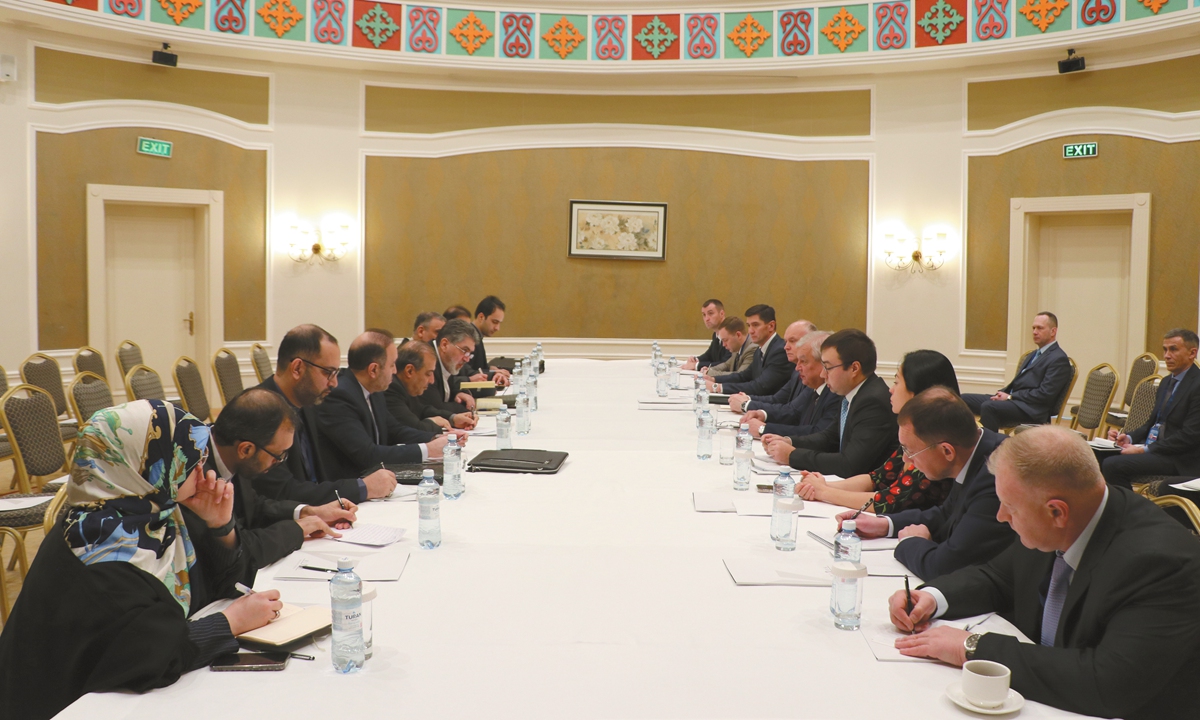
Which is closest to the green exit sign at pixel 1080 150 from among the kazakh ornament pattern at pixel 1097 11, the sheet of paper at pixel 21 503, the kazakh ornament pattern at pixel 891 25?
the kazakh ornament pattern at pixel 1097 11

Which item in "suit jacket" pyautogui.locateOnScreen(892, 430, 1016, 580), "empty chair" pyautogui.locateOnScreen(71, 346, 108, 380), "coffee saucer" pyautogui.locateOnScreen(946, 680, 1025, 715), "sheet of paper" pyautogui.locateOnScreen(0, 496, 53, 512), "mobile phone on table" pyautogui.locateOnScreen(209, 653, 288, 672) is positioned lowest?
"sheet of paper" pyautogui.locateOnScreen(0, 496, 53, 512)

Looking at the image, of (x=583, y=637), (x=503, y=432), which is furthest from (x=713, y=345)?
(x=583, y=637)

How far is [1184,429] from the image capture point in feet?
16.9

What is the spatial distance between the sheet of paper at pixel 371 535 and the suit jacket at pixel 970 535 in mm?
1481

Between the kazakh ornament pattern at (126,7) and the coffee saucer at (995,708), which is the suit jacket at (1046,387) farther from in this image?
the kazakh ornament pattern at (126,7)

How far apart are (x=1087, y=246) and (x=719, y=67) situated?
13.6 feet

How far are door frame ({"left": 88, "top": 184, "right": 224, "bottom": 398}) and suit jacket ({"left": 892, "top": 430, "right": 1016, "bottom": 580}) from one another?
8.03 meters

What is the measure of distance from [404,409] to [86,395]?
66.4 inches

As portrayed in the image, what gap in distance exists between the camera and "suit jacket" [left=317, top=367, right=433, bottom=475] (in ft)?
13.5

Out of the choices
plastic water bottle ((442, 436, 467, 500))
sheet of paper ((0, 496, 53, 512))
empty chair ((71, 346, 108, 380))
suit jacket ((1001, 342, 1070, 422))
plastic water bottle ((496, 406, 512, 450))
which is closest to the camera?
plastic water bottle ((442, 436, 467, 500))

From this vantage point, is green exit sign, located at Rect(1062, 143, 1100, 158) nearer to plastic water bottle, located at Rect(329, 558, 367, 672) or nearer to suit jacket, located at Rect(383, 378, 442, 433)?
suit jacket, located at Rect(383, 378, 442, 433)

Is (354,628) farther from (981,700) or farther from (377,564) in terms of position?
(981,700)

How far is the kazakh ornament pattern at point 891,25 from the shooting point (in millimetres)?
9430

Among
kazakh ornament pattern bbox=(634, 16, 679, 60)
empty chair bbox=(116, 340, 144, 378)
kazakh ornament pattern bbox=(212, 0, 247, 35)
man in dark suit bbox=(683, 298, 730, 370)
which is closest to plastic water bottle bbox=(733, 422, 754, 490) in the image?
empty chair bbox=(116, 340, 144, 378)
